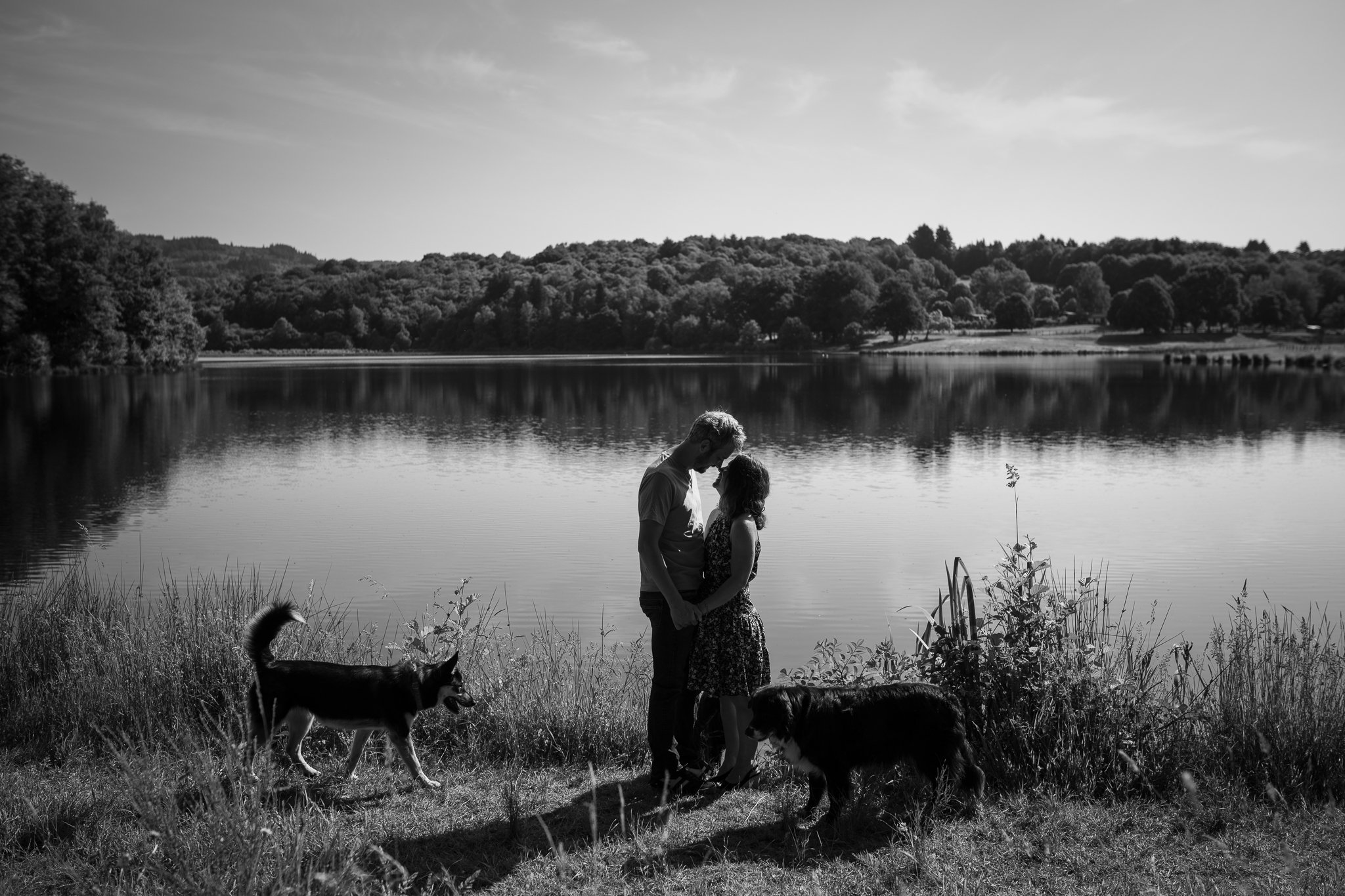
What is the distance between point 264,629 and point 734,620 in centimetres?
255

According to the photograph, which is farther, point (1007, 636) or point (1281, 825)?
point (1007, 636)

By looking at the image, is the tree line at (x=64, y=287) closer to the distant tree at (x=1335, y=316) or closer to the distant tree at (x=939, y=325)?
the distant tree at (x=939, y=325)

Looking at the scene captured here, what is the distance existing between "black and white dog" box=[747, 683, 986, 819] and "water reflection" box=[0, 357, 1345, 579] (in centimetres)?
1293

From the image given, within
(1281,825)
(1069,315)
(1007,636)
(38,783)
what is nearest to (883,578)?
(1007,636)

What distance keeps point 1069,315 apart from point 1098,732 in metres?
145

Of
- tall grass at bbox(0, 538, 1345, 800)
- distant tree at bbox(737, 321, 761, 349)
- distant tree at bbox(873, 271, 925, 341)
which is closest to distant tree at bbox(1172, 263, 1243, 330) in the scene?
distant tree at bbox(873, 271, 925, 341)

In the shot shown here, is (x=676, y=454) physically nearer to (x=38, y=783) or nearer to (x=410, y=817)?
(x=410, y=817)

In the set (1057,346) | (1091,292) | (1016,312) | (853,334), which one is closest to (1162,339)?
(1057,346)

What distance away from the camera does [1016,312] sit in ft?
402

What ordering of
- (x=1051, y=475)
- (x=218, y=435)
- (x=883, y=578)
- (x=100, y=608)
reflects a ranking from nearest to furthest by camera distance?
(x=100, y=608)
(x=883, y=578)
(x=1051, y=475)
(x=218, y=435)

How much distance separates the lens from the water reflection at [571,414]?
2400cm

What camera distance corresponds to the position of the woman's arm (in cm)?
509

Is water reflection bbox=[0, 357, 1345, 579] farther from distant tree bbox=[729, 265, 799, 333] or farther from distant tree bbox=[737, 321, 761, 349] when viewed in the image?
distant tree bbox=[729, 265, 799, 333]

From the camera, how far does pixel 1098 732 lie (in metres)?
5.48
